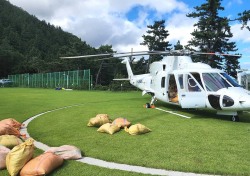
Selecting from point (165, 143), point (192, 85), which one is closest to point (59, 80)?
point (192, 85)

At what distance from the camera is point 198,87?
11906 mm

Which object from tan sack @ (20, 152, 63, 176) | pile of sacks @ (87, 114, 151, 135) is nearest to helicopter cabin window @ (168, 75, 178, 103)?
pile of sacks @ (87, 114, 151, 135)

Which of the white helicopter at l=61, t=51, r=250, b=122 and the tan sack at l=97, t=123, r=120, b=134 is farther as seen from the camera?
the white helicopter at l=61, t=51, r=250, b=122

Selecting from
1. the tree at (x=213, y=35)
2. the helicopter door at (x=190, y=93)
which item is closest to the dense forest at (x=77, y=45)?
the tree at (x=213, y=35)

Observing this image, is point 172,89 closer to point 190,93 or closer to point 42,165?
point 190,93

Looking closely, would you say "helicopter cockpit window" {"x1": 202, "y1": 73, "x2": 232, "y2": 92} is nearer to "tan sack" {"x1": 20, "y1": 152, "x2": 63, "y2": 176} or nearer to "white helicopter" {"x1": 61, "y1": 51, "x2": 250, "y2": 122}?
"white helicopter" {"x1": 61, "y1": 51, "x2": 250, "y2": 122}

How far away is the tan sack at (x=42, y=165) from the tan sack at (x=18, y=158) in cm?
12

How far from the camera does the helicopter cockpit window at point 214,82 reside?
37.2ft

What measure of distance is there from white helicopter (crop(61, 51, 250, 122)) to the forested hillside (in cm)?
5197

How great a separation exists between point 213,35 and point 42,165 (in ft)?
113

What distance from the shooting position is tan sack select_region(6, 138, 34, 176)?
17.7 ft

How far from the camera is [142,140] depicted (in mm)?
8172

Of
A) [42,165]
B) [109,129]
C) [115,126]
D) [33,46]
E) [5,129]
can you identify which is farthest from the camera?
[33,46]

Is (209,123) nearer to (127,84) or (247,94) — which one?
(247,94)
